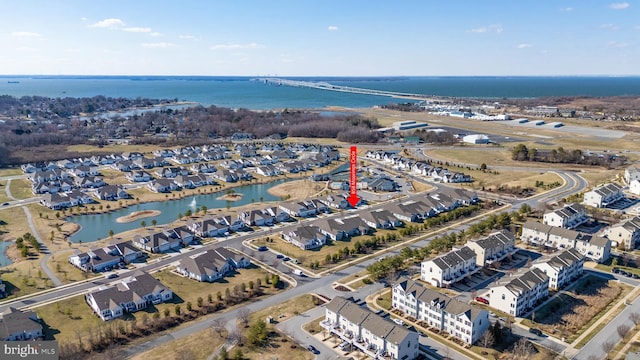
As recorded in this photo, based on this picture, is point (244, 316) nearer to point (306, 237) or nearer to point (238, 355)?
point (238, 355)

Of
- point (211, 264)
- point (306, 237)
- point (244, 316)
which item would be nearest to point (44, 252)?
point (211, 264)

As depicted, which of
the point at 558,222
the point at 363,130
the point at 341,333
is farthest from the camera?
the point at 363,130

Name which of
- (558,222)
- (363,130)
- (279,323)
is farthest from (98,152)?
(558,222)

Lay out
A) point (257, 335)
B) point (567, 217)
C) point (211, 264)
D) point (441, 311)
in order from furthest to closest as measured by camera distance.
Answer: point (567, 217), point (211, 264), point (441, 311), point (257, 335)

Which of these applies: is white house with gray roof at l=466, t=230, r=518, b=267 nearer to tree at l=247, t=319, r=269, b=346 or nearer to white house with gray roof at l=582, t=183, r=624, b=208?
tree at l=247, t=319, r=269, b=346

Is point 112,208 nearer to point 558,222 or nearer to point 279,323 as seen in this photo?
point 279,323

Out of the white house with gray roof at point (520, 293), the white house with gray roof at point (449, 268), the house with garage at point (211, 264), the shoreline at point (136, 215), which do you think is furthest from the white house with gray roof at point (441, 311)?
the shoreline at point (136, 215)

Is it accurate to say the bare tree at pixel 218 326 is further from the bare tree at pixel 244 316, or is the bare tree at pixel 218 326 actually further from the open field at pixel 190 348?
the bare tree at pixel 244 316

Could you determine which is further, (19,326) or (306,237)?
(306,237)
